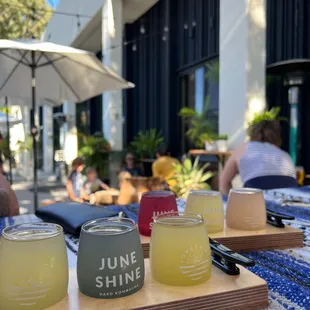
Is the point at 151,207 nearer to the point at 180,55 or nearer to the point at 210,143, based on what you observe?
the point at 210,143

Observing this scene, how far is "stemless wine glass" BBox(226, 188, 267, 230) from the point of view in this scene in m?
0.92

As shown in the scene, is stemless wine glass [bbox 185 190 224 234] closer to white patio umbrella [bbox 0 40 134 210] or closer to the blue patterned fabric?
the blue patterned fabric

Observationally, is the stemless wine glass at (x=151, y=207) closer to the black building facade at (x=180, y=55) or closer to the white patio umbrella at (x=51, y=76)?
the white patio umbrella at (x=51, y=76)

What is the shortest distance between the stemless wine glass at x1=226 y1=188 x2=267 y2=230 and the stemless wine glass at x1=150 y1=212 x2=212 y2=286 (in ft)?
1.09

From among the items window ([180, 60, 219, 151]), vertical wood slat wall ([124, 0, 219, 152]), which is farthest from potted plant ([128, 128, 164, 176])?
window ([180, 60, 219, 151])

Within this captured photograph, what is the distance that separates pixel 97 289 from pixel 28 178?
1137cm

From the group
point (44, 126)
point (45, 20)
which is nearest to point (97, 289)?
point (45, 20)

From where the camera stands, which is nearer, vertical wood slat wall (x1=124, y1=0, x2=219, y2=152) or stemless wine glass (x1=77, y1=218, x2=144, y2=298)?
stemless wine glass (x1=77, y1=218, x2=144, y2=298)

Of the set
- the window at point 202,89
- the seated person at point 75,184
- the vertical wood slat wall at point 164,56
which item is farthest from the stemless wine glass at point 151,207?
the window at point 202,89

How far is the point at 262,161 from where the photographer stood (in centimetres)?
215

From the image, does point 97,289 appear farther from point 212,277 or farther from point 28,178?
point 28,178

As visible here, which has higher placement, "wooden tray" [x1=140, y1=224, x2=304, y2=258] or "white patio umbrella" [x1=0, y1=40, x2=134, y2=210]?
"white patio umbrella" [x1=0, y1=40, x2=134, y2=210]

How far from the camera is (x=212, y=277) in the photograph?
2.05ft

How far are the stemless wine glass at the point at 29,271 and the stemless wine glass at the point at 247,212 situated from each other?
524mm
